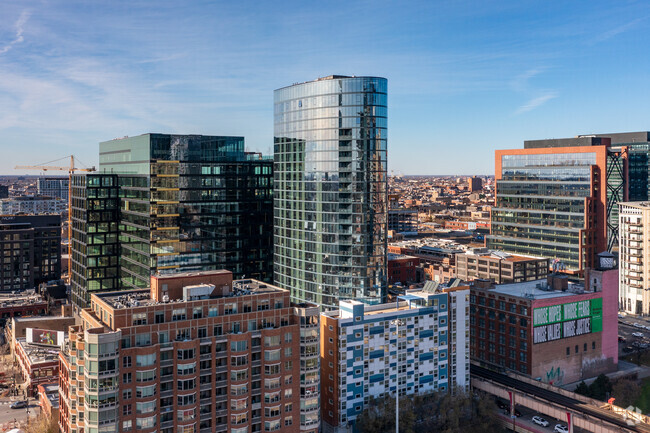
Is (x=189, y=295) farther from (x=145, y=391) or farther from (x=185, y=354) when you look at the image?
(x=145, y=391)

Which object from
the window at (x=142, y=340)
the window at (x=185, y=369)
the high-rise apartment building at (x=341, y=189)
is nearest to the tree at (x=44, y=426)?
the window at (x=142, y=340)

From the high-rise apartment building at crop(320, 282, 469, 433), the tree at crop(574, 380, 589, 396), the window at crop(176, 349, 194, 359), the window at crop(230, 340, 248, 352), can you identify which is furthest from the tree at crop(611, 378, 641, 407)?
the window at crop(176, 349, 194, 359)

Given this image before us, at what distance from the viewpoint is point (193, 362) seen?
300 ft

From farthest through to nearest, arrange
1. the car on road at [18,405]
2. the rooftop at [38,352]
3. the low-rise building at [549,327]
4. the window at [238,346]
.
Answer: the rooftop at [38,352], the low-rise building at [549,327], the car on road at [18,405], the window at [238,346]

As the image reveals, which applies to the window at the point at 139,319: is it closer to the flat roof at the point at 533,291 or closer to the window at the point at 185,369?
the window at the point at 185,369

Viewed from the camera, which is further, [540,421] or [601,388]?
[601,388]

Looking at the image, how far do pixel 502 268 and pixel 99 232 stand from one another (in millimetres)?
116962

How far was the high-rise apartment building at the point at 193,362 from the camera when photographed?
285 ft

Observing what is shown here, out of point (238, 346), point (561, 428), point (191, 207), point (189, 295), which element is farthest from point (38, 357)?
point (561, 428)

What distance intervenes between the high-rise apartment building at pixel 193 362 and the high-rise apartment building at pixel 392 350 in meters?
8.51

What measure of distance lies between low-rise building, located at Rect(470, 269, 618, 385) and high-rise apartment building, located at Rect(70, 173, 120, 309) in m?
97.2

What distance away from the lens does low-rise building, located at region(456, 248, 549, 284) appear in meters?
186

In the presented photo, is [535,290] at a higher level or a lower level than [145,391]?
higher

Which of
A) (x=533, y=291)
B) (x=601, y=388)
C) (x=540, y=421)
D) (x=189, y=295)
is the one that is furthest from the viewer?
(x=533, y=291)
